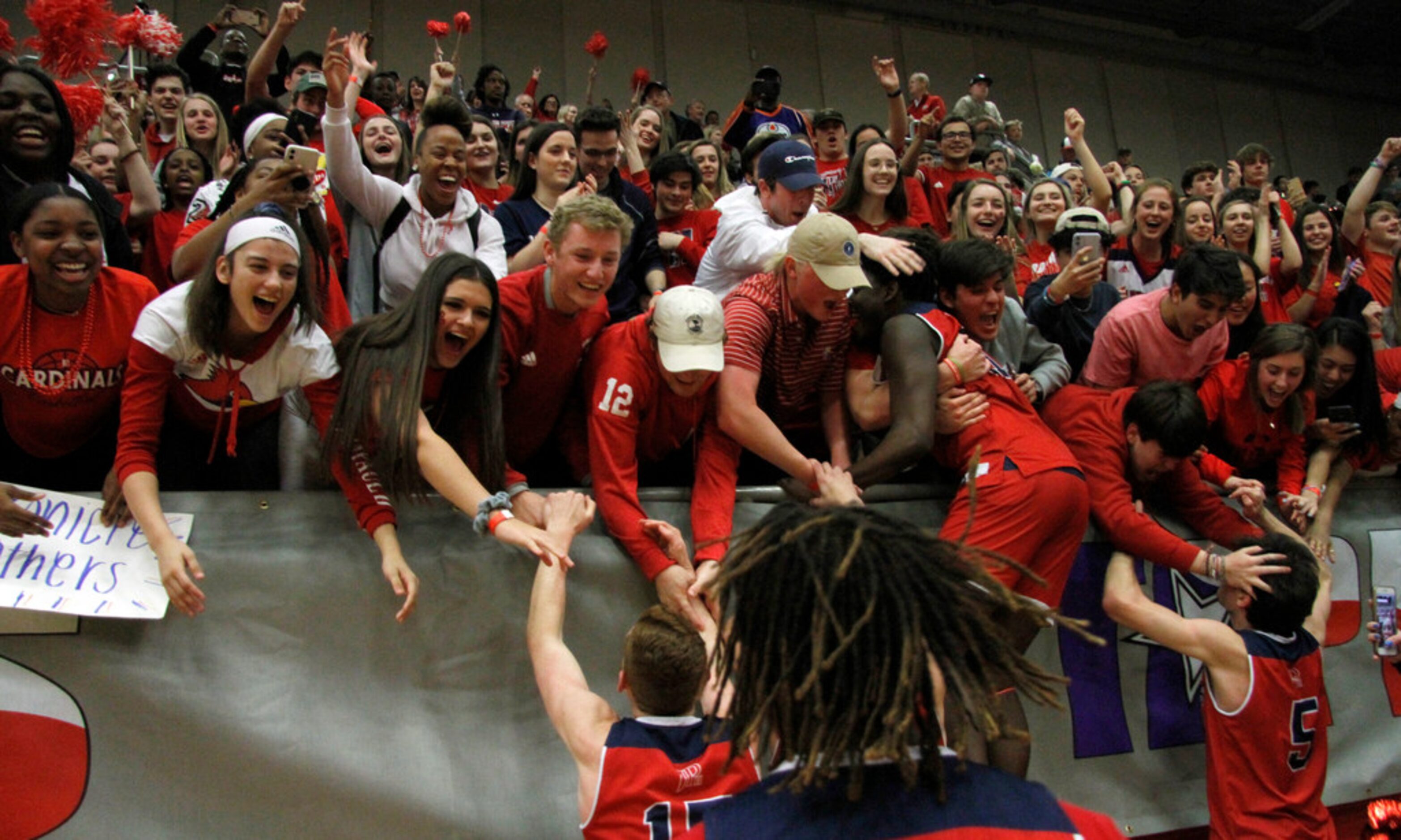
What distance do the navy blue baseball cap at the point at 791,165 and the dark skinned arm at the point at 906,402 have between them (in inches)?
44.4

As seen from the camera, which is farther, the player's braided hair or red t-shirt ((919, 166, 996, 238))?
red t-shirt ((919, 166, 996, 238))

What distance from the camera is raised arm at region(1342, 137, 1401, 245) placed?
7.36m

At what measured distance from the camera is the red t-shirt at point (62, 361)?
3154 millimetres

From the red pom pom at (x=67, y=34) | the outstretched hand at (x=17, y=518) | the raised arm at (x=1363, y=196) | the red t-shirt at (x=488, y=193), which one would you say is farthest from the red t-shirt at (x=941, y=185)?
the outstretched hand at (x=17, y=518)

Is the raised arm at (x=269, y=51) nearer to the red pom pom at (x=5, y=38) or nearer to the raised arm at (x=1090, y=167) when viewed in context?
Result: the red pom pom at (x=5, y=38)

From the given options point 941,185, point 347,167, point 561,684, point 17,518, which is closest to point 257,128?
point 347,167

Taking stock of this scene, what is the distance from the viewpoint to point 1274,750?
11.9 ft

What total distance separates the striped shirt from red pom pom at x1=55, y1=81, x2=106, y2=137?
11.9 ft

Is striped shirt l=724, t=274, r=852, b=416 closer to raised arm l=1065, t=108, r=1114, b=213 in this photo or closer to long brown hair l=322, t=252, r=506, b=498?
long brown hair l=322, t=252, r=506, b=498

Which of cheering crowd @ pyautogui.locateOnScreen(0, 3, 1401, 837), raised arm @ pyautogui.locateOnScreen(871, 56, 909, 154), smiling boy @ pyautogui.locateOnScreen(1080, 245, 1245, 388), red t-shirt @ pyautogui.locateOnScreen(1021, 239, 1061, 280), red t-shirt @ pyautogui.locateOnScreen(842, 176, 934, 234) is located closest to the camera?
cheering crowd @ pyautogui.locateOnScreen(0, 3, 1401, 837)

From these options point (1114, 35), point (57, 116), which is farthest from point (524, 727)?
point (1114, 35)

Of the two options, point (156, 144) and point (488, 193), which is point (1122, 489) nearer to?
point (488, 193)

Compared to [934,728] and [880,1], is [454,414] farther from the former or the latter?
[880,1]

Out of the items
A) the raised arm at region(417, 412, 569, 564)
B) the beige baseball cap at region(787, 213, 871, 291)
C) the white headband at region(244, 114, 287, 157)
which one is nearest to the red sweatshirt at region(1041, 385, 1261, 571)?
the beige baseball cap at region(787, 213, 871, 291)
